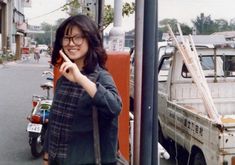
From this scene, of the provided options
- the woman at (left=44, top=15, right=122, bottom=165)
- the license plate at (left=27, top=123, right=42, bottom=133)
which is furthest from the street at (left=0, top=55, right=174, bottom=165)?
the woman at (left=44, top=15, right=122, bottom=165)

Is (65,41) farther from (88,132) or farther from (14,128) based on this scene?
(14,128)

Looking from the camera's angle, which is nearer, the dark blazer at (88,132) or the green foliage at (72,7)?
the dark blazer at (88,132)

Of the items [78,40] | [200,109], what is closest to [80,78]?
[78,40]

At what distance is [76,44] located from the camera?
7.84 ft

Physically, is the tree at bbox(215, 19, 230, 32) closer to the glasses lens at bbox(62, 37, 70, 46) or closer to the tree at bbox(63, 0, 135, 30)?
the tree at bbox(63, 0, 135, 30)

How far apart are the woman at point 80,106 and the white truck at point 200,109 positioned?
2.06 metres

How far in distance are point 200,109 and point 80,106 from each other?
4.07m

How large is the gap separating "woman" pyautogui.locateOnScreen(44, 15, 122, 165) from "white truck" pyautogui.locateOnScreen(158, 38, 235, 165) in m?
2.06

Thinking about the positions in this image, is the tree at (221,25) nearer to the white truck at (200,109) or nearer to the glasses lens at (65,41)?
the white truck at (200,109)

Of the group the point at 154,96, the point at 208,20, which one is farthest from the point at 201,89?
the point at 208,20

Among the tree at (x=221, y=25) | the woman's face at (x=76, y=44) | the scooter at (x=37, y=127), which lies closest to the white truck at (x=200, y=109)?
the scooter at (x=37, y=127)

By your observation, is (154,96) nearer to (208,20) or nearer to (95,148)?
(95,148)

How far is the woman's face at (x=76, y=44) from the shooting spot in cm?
239

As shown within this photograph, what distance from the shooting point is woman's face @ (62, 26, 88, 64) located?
→ 2389mm
